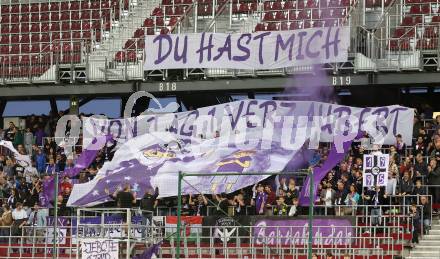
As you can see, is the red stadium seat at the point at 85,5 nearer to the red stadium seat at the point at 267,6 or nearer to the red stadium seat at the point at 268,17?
the red stadium seat at the point at 267,6

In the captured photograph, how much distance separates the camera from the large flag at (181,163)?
35000 millimetres

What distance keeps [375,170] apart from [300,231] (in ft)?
7.20

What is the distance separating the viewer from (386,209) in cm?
3241

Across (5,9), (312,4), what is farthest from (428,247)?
(5,9)

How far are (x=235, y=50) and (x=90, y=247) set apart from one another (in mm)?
9047

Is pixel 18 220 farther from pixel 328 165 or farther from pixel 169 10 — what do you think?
pixel 169 10

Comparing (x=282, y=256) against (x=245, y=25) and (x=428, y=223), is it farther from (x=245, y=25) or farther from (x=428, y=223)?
(x=245, y=25)

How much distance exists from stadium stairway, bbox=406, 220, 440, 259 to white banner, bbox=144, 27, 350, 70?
616 cm

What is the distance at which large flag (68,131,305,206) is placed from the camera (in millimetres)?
35000

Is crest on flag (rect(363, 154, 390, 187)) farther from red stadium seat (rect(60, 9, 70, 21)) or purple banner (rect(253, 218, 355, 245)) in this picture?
red stadium seat (rect(60, 9, 70, 21))

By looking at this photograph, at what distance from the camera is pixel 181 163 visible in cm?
3619

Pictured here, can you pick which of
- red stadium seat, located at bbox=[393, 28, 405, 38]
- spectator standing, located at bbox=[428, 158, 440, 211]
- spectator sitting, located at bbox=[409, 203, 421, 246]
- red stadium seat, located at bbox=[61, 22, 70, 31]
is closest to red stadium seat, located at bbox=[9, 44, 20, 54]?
red stadium seat, located at bbox=[61, 22, 70, 31]

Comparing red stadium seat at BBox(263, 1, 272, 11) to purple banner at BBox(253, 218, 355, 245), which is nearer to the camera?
purple banner at BBox(253, 218, 355, 245)

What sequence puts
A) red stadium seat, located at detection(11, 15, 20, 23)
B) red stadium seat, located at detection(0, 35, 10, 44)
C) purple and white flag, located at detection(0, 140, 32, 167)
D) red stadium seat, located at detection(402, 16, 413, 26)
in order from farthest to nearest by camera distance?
1. red stadium seat, located at detection(11, 15, 20, 23)
2. red stadium seat, located at detection(0, 35, 10, 44)
3. purple and white flag, located at detection(0, 140, 32, 167)
4. red stadium seat, located at detection(402, 16, 413, 26)
